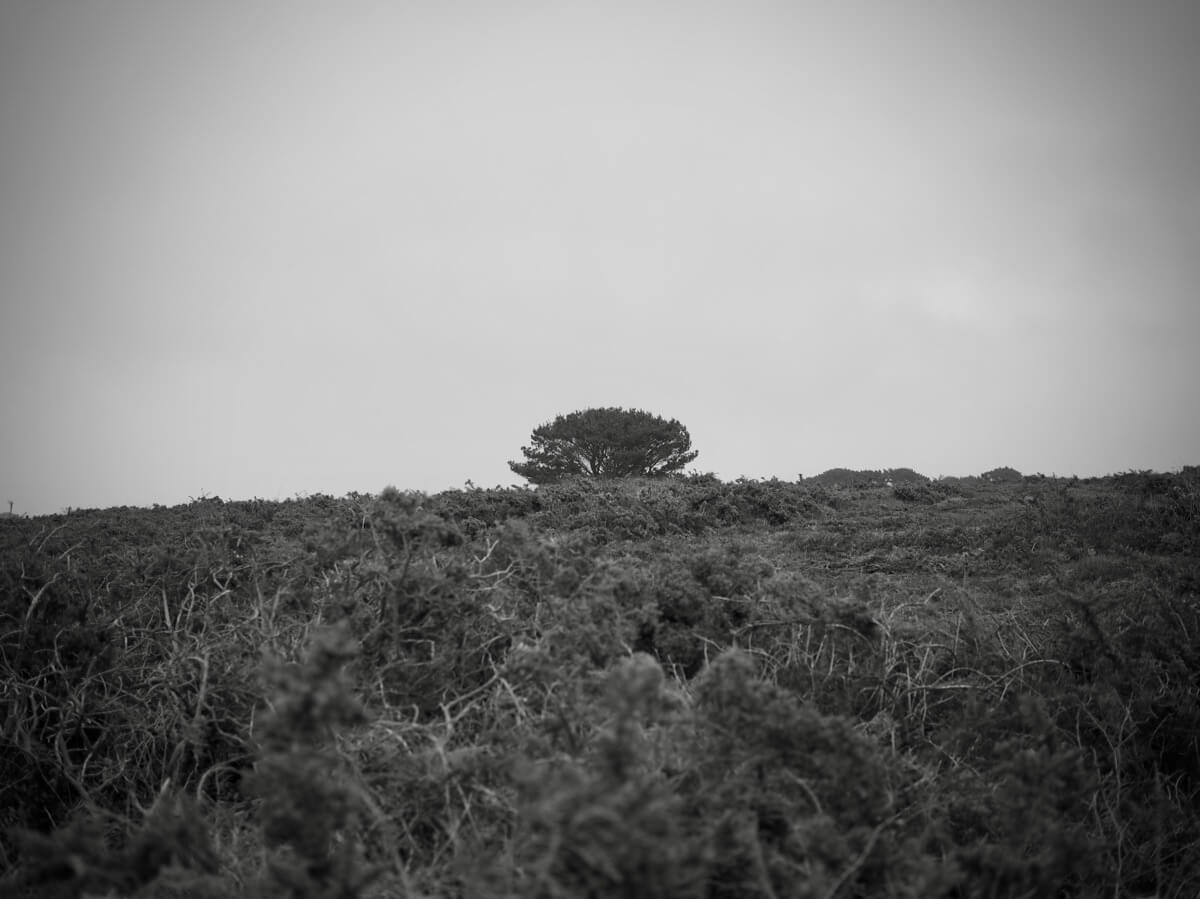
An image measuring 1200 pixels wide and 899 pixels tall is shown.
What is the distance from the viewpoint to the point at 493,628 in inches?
131

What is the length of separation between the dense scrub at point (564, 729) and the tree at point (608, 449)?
2200 cm

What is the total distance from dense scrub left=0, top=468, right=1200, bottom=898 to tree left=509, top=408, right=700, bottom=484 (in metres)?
22.0

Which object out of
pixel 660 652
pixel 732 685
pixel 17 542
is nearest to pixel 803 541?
pixel 660 652

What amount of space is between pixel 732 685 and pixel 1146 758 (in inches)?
113

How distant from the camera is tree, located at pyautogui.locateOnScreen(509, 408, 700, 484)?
2811 centimetres

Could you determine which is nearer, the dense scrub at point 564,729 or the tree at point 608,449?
the dense scrub at point 564,729

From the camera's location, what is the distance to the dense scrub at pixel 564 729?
1.52 meters

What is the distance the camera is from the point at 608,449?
28328 millimetres

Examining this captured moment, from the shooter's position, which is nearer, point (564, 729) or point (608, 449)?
point (564, 729)

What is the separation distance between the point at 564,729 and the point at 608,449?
86.0ft

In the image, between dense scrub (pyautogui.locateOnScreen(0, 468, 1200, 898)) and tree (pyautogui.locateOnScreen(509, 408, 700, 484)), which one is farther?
tree (pyautogui.locateOnScreen(509, 408, 700, 484))

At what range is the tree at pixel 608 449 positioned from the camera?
28109 mm

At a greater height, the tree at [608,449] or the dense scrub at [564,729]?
the tree at [608,449]

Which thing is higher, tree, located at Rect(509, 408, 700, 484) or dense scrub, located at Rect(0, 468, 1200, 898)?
tree, located at Rect(509, 408, 700, 484)
